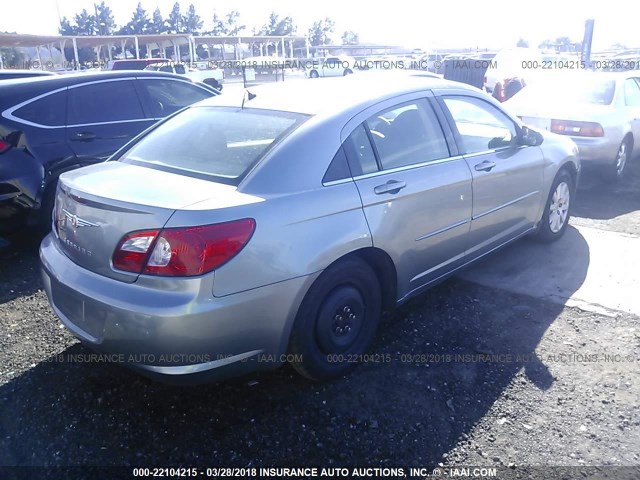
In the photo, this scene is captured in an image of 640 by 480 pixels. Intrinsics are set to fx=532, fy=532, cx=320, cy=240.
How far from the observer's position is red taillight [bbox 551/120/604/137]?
707 centimetres

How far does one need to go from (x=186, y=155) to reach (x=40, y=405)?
162 centimetres

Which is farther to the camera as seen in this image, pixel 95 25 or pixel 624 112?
pixel 95 25

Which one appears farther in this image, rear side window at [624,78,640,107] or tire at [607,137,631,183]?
rear side window at [624,78,640,107]

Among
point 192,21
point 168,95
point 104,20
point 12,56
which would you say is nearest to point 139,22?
point 104,20

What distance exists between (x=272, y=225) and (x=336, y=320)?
0.80 metres

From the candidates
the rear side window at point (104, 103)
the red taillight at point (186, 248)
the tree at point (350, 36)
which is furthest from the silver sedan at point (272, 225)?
the tree at point (350, 36)

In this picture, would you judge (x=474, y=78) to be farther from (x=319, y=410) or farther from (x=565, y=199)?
(x=319, y=410)

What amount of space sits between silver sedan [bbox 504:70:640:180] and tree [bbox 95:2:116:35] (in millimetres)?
87941

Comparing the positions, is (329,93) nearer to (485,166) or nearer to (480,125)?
(485,166)

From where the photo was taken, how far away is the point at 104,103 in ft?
18.7

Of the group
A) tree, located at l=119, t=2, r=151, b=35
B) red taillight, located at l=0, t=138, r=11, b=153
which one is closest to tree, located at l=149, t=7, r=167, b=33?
tree, located at l=119, t=2, r=151, b=35

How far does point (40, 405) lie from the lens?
9.64 feet

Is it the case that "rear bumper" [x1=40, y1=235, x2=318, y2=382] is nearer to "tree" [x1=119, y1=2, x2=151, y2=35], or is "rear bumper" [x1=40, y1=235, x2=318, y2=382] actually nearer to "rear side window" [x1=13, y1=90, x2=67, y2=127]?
"rear side window" [x1=13, y1=90, x2=67, y2=127]

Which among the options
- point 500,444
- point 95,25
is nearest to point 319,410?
point 500,444
